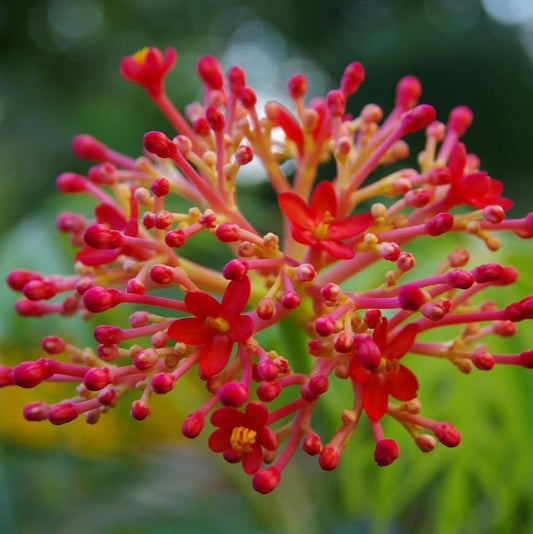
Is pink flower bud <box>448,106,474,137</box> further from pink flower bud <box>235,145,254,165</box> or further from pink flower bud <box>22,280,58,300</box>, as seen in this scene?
pink flower bud <box>22,280,58,300</box>

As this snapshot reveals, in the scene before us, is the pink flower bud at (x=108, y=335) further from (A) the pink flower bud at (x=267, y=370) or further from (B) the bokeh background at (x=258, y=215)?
(B) the bokeh background at (x=258, y=215)

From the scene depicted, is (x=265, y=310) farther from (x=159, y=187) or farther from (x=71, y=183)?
(x=71, y=183)

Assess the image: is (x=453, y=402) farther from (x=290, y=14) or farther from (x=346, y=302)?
(x=290, y=14)

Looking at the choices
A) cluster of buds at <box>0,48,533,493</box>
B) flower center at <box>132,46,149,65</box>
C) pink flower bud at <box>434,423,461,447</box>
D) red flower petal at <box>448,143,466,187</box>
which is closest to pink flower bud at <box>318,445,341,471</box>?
cluster of buds at <box>0,48,533,493</box>

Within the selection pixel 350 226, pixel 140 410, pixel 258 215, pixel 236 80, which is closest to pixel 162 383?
pixel 140 410

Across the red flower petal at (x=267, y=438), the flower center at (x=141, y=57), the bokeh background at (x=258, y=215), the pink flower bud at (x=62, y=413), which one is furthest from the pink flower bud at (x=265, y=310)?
the flower center at (x=141, y=57)

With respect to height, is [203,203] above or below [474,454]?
above

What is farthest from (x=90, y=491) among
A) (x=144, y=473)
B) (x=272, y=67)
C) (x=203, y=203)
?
(x=272, y=67)
